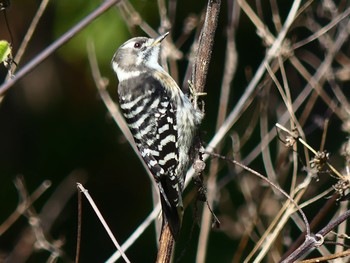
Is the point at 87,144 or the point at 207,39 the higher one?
the point at 207,39

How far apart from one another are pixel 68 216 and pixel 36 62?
513 cm

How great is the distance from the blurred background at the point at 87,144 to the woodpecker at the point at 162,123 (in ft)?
4.77

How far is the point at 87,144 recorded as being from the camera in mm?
6434

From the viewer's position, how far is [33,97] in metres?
6.66

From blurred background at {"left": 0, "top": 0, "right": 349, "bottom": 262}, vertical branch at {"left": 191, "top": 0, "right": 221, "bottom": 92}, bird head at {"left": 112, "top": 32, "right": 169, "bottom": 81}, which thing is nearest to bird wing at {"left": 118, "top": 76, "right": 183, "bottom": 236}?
bird head at {"left": 112, "top": 32, "right": 169, "bottom": 81}

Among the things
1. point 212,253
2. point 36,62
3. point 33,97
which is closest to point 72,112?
point 33,97

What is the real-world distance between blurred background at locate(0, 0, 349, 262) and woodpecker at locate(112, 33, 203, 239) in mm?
1454

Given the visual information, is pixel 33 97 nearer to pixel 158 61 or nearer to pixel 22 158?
pixel 22 158

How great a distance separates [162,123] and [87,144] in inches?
104

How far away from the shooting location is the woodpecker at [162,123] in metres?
3.71

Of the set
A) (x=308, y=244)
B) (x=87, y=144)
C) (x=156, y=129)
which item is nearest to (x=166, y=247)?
(x=308, y=244)

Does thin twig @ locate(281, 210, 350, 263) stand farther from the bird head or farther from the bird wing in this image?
the bird head

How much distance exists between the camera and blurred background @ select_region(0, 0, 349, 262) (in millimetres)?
5977

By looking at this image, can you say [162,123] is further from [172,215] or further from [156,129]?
[172,215]
